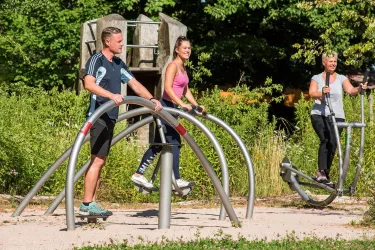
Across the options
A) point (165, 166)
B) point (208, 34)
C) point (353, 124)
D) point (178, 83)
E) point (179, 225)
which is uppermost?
point (208, 34)

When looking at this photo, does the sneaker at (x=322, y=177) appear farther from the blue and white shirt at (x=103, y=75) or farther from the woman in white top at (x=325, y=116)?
the blue and white shirt at (x=103, y=75)

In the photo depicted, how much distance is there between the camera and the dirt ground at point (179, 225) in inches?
294

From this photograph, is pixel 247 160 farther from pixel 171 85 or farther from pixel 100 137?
pixel 100 137

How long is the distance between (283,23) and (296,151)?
1224 cm

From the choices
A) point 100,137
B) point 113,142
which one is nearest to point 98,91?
point 100,137

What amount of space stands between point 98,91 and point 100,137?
488mm

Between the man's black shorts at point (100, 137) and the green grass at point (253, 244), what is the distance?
130cm

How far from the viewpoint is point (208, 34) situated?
25.6m

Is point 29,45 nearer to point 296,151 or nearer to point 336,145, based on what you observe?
point 296,151

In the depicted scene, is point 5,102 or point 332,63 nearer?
point 332,63

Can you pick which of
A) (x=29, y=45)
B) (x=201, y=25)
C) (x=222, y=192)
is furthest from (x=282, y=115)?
(x=222, y=192)

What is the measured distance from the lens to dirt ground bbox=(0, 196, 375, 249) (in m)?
7.47

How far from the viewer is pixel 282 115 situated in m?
25.0

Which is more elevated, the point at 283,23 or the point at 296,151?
the point at 283,23
